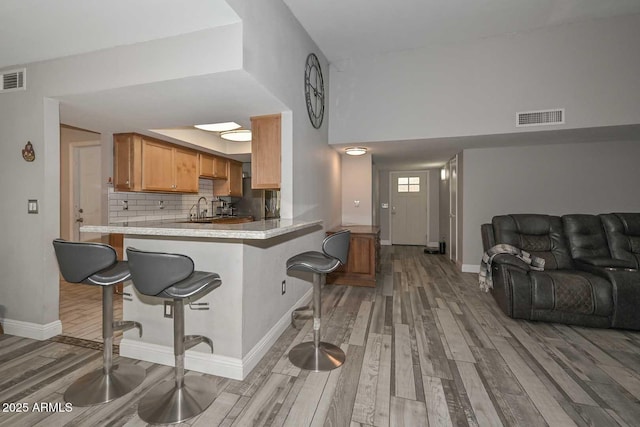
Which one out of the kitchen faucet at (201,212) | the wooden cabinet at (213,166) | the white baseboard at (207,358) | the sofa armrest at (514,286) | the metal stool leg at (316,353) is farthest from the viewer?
the kitchen faucet at (201,212)

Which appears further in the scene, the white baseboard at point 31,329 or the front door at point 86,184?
the front door at point 86,184

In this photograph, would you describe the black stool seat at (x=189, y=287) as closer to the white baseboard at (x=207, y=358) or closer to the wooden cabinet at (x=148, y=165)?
the white baseboard at (x=207, y=358)

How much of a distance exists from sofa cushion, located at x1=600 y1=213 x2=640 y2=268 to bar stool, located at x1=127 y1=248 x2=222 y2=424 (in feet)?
13.9

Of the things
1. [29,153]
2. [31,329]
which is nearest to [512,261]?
[31,329]

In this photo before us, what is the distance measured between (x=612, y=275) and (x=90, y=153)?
24.2 ft

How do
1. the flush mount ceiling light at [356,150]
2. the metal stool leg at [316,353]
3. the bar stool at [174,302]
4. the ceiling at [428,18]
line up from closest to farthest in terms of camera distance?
the bar stool at [174,302], the metal stool leg at [316,353], the ceiling at [428,18], the flush mount ceiling light at [356,150]

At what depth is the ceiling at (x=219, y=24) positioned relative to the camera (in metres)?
1.95

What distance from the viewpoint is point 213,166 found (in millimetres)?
5355

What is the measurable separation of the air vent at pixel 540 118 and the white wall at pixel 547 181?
107cm

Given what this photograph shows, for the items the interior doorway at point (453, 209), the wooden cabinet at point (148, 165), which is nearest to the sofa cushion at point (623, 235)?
the interior doorway at point (453, 209)

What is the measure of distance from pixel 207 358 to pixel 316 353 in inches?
31.7

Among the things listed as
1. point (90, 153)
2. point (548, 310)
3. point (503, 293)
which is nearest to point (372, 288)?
point (503, 293)

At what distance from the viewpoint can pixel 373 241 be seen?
410cm

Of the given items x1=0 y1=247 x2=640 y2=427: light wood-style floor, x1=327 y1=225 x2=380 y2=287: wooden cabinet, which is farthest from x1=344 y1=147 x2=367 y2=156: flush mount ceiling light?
x1=0 y1=247 x2=640 y2=427: light wood-style floor
